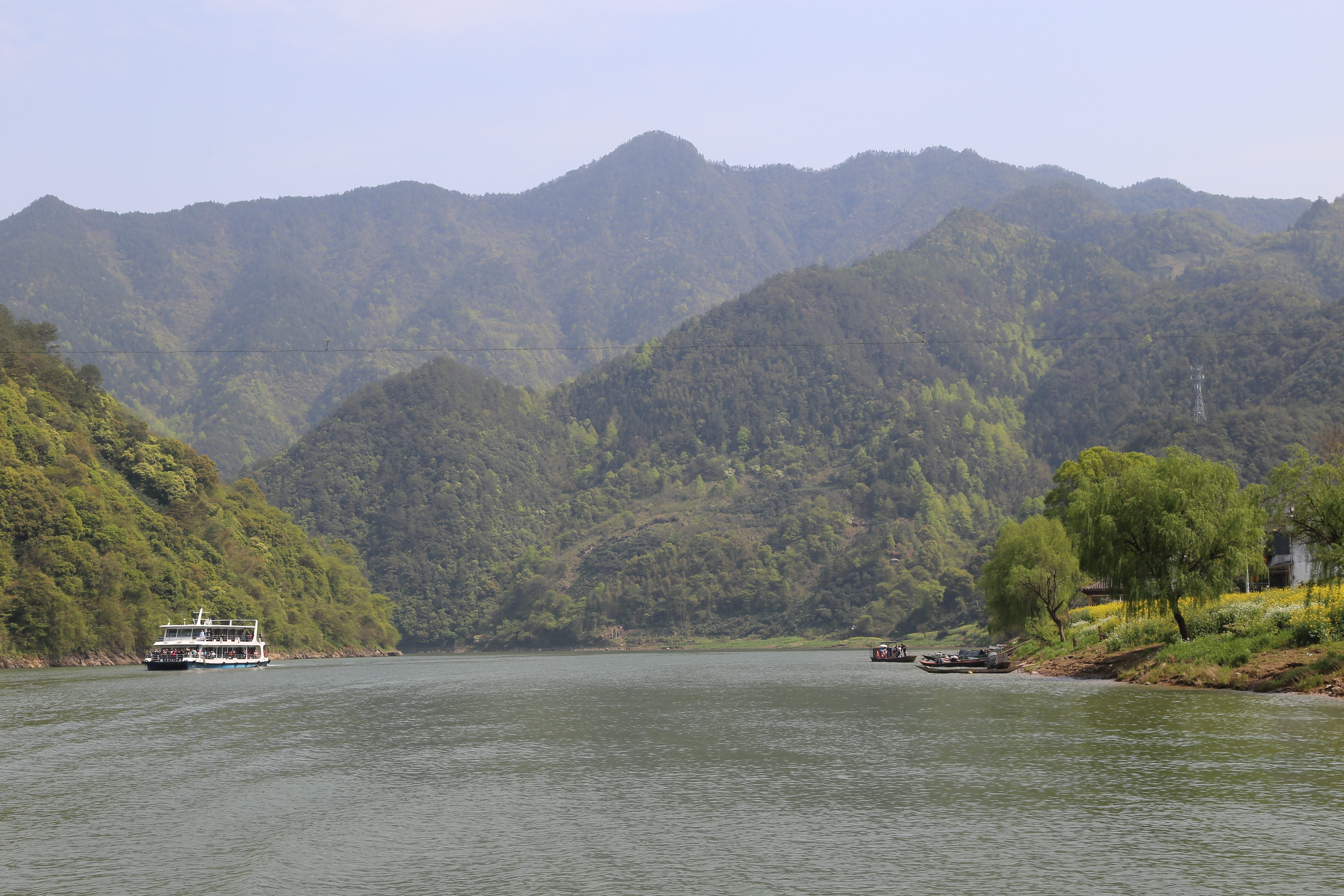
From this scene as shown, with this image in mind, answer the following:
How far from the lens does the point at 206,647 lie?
5369 inches

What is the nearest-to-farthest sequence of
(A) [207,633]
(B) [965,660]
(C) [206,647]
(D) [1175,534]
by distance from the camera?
(D) [1175,534]
(B) [965,660]
(C) [206,647]
(A) [207,633]

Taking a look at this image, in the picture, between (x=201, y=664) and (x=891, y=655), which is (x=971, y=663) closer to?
(x=891, y=655)

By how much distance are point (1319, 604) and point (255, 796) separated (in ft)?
172

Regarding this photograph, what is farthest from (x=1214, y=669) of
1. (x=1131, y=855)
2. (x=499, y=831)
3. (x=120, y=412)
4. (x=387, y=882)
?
(x=120, y=412)

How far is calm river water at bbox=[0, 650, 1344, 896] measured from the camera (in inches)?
948

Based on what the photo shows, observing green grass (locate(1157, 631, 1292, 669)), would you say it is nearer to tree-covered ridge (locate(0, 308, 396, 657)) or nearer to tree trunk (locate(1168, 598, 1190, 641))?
tree trunk (locate(1168, 598, 1190, 641))

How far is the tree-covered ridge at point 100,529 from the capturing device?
124 m

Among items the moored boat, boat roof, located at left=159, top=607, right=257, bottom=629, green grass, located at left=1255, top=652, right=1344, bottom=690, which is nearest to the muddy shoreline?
green grass, located at left=1255, top=652, right=1344, bottom=690

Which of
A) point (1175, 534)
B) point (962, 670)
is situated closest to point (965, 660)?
point (962, 670)

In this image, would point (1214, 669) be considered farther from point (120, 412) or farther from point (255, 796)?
point (120, 412)

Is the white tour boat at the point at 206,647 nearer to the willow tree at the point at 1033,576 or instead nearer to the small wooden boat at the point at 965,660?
the small wooden boat at the point at 965,660

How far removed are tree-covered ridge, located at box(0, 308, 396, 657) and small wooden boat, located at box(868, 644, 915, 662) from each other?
90.4 metres

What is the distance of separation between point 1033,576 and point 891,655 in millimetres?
45449

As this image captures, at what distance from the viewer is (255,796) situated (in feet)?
119
